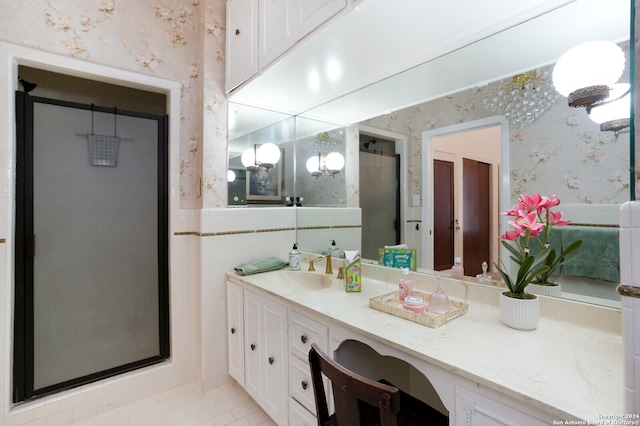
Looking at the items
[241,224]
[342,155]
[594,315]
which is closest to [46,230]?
[241,224]

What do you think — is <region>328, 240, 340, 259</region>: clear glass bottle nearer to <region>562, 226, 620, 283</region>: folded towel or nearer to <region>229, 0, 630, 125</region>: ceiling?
<region>229, 0, 630, 125</region>: ceiling

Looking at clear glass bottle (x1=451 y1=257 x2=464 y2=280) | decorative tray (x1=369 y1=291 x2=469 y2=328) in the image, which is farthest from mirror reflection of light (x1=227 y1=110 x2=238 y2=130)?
clear glass bottle (x1=451 y1=257 x2=464 y2=280)

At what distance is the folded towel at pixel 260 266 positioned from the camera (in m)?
2.08

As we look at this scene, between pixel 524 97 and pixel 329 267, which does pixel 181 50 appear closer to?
pixel 329 267

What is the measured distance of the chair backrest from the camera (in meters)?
0.74

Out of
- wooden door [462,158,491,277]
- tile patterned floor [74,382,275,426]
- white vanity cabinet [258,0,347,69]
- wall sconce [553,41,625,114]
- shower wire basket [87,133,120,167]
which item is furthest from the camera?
shower wire basket [87,133,120,167]

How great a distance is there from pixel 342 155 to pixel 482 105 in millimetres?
1030

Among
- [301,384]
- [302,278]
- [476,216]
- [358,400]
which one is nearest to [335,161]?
[302,278]

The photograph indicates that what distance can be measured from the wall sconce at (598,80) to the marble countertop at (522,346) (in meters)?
0.68

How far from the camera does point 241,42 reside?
6.41 ft

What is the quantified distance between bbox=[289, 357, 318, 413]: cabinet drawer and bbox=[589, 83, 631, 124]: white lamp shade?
5.04ft

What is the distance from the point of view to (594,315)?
1.07 meters

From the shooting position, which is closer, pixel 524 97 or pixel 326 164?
pixel 524 97

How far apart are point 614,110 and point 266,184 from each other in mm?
2045
